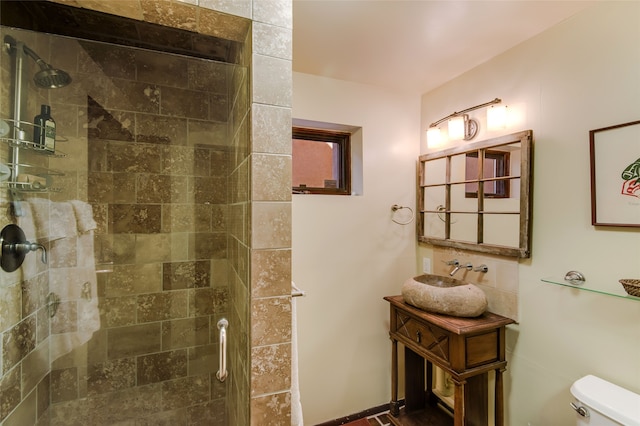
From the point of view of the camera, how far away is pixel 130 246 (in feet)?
5.00

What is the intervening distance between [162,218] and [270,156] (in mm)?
984

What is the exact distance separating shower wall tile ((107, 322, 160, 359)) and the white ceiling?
1.73 meters

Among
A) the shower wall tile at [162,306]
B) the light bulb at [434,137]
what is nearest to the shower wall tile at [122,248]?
the shower wall tile at [162,306]

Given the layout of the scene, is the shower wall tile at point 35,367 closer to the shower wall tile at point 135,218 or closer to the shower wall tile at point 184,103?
the shower wall tile at point 135,218

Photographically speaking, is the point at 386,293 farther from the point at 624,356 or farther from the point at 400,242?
the point at 624,356

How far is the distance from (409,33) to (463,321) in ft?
4.94

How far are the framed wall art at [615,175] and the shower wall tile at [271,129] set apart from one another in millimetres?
1337

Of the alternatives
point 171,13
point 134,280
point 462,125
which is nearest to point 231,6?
point 171,13

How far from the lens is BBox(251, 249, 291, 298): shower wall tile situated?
0.91m

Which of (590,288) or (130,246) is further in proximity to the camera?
(130,246)

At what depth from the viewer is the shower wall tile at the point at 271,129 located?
35.7 inches

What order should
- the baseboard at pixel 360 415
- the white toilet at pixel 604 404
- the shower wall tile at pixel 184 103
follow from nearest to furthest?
the white toilet at pixel 604 404 → the shower wall tile at pixel 184 103 → the baseboard at pixel 360 415

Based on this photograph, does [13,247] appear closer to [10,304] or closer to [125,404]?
[10,304]

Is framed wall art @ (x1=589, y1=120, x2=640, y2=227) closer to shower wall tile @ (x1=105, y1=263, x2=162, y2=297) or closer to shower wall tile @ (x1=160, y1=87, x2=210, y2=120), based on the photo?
shower wall tile @ (x1=160, y1=87, x2=210, y2=120)
